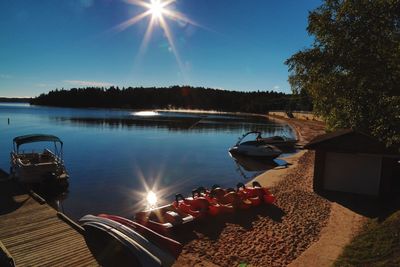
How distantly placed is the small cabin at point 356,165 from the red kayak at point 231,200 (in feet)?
17.7

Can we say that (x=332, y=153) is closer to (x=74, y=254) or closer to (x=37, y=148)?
(x=74, y=254)

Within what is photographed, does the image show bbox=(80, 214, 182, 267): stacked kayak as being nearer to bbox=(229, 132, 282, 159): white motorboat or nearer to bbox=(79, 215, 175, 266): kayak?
bbox=(79, 215, 175, 266): kayak

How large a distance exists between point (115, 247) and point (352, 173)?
45.4 feet

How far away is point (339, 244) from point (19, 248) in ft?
36.9

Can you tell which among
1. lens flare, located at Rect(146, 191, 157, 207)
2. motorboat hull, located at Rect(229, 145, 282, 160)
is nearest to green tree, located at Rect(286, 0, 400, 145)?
lens flare, located at Rect(146, 191, 157, 207)

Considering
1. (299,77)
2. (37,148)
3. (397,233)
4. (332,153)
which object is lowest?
(37,148)

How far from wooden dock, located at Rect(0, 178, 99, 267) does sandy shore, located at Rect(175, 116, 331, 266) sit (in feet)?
11.6

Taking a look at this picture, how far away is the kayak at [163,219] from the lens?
12852 millimetres

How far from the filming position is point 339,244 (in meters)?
11.3

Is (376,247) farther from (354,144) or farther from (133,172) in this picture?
(133,172)

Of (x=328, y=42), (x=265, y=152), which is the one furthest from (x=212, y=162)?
(x=328, y=42)

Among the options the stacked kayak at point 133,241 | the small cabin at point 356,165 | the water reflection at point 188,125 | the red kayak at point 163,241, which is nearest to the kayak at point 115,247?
the stacked kayak at point 133,241

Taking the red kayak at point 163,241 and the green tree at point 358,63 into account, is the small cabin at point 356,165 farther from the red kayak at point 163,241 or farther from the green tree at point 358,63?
the red kayak at point 163,241

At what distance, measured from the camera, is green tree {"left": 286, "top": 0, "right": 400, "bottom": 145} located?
12.4m
